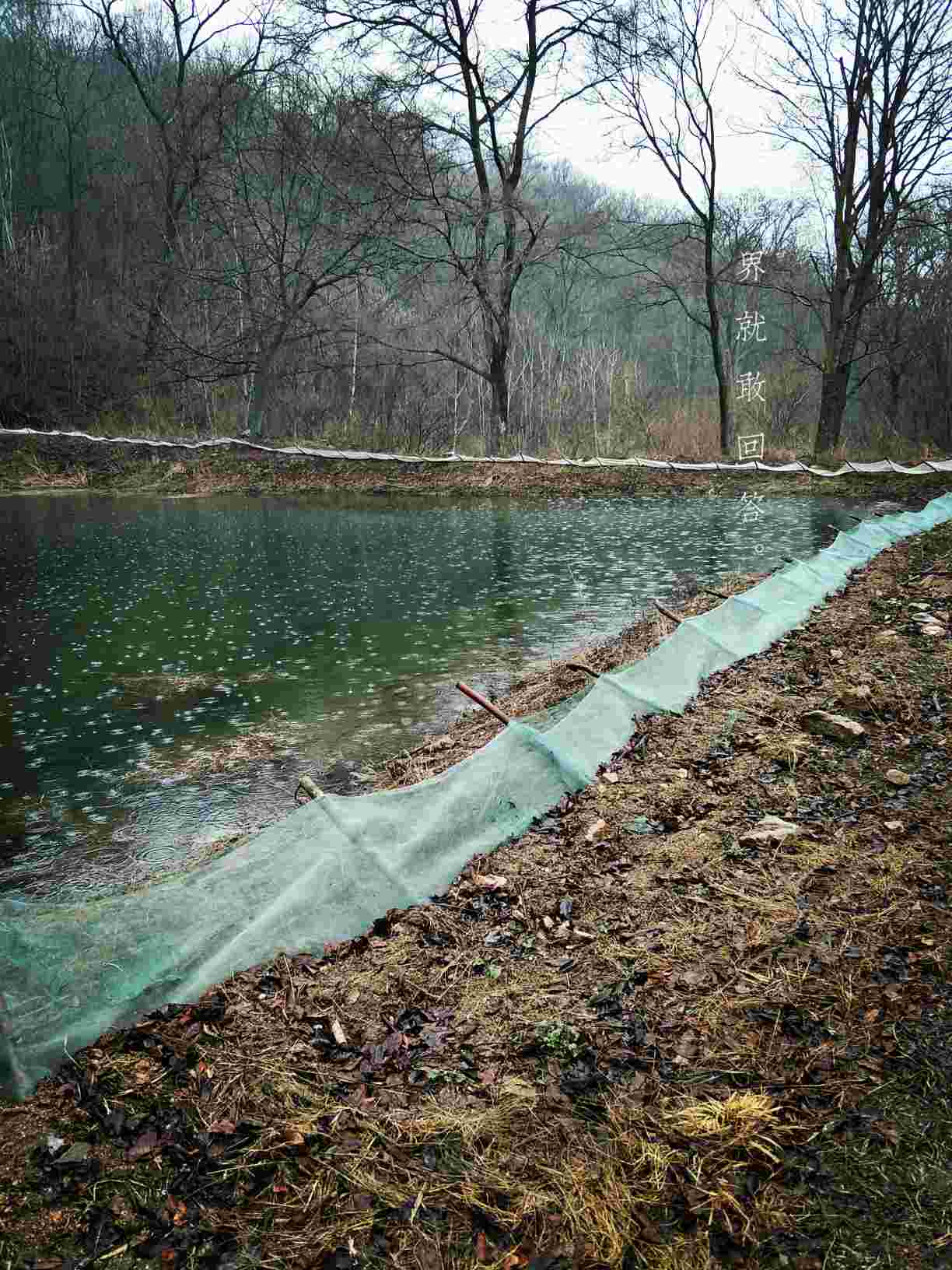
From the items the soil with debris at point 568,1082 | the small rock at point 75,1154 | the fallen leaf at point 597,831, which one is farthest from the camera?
the fallen leaf at point 597,831

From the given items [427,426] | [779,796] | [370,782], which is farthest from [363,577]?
[427,426]

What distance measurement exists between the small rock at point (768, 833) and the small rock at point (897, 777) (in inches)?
22.9

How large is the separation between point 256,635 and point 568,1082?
19.0 ft

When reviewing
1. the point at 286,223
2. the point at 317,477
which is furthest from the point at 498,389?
the point at 286,223

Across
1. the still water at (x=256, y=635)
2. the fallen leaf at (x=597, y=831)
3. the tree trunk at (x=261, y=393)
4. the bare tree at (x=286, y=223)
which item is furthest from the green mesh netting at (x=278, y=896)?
the tree trunk at (x=261, y=393)

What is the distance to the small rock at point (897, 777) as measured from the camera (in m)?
3.69

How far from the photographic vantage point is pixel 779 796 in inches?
145

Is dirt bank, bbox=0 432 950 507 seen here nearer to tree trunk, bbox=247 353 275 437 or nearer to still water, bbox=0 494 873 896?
tree trunk, bbox=247 353 275 437

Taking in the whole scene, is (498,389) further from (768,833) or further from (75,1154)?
(75,1154)

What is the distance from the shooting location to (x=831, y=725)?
4273mm

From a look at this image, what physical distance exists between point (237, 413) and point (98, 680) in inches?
740

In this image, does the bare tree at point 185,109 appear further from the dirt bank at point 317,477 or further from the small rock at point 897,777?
the small rock at point 897,777

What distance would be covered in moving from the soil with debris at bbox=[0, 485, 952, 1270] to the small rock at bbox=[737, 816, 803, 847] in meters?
0.01

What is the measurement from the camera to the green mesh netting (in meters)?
2.36
